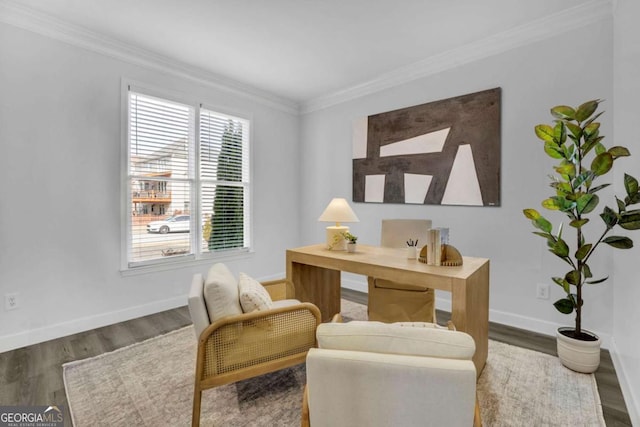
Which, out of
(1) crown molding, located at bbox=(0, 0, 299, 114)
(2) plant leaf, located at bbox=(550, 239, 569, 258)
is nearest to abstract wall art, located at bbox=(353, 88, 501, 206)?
(2) plant leaf, located at bbox=(550, 239, 569, 258)

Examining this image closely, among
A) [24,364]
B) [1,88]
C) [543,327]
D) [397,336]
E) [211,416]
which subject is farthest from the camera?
[543,327]

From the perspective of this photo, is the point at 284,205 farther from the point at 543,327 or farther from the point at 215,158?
the point at 543,327

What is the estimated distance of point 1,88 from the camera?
93.9 inches

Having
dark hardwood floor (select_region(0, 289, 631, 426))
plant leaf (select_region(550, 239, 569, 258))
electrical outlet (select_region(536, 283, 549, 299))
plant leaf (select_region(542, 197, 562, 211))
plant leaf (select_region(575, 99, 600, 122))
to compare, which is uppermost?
A: plant leaf (select_region(575, 99, 600, 122))

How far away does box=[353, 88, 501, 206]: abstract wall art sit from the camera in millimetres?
2936

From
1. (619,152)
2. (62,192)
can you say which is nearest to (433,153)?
(619,152)

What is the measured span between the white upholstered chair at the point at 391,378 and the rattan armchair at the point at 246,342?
71cm

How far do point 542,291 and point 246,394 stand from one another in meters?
2.58

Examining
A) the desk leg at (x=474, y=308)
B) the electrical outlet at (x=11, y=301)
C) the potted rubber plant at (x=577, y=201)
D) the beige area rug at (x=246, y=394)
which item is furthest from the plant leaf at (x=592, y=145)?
the electrical outlet at (x=11, y=301)

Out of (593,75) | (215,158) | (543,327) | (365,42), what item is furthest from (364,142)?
(543,327)

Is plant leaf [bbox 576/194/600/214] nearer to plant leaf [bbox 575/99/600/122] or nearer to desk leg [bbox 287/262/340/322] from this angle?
plant leaf [bbox 575/99/600/122]

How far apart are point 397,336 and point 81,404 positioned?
1.93m

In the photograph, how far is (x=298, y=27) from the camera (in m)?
2.68

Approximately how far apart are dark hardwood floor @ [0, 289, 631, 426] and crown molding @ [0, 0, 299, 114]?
2.58 meters
